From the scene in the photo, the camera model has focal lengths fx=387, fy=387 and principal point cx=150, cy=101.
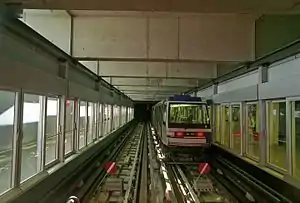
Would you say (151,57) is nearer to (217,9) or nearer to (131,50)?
(131,50)

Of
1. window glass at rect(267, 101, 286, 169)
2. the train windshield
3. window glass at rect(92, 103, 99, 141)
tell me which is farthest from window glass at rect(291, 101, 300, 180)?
window glass at rect(92, 103, 99, 141)

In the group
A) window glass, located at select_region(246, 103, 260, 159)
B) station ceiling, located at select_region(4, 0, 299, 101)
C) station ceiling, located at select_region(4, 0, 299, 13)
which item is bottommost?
window glass, located at select_region(246, 103, 260, 159)

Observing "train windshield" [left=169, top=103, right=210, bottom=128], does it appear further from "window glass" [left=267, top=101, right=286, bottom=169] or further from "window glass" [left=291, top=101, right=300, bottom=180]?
"window glass" [left=291, top=101, right=300, bottom=180]

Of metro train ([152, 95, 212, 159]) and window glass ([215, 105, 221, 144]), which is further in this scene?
window glass ([215, 105, 221, 144])

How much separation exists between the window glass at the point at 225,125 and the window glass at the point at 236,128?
726 millimetres

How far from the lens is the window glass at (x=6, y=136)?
6223 millimetres

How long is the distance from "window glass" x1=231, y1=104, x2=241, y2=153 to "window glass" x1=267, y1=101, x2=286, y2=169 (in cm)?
330

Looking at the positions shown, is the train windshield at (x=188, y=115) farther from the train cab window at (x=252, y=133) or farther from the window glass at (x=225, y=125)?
the train cab window at (x=252, y=133)

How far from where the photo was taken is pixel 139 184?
11.3 m

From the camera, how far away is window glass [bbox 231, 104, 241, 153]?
46.9ft

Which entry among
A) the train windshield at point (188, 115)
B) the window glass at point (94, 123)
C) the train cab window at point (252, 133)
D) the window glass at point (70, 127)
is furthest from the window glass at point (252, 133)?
the window glass at point (94, 123)

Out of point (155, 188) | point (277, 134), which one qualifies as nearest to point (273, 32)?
point (277, 134)

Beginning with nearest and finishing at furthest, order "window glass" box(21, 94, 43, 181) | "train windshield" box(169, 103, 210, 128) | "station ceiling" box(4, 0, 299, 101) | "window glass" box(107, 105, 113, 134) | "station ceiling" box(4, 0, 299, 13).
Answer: "station ceiling" box(4, 0, 299, 13) < "window glass" box(21, 94, 43, 181) < "station ceiling" box(4, 0, 299, 101) < "train windshield" box(169, 103, 210, 128) < "window glass" box(107, 105, 113, 134)

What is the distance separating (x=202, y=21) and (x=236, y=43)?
1.05m
